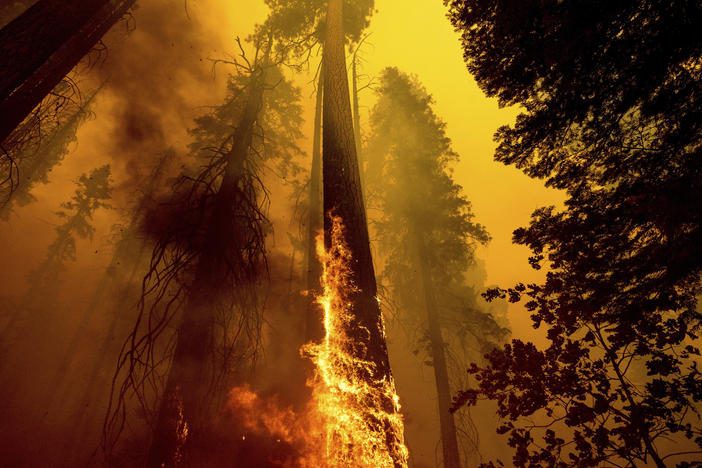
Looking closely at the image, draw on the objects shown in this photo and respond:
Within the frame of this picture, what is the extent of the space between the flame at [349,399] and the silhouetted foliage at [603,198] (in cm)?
162

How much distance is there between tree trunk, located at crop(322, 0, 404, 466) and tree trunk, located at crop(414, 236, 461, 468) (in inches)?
235

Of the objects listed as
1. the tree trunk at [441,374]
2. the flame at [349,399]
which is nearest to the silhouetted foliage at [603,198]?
the flame at [349,399]

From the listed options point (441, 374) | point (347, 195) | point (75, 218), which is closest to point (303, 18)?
point (347, 195)

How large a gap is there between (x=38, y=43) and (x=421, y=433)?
110 feet

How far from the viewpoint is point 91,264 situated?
28.5 m

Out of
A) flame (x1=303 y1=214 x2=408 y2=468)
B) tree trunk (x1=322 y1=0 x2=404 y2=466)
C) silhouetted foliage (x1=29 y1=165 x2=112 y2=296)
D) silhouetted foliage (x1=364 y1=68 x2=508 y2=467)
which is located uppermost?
silhouetted foliage (x1=29 y1=165 x2=112 y2=296)

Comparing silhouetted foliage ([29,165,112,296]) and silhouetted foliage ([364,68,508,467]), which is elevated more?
silhouetted foliage ([29,165,112,296])

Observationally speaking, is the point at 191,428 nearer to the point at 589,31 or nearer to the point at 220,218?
the point at 220,218

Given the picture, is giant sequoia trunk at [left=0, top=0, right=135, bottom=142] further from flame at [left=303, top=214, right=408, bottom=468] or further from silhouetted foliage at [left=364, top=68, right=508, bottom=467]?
silhouetted foliage at [left=364, top=68, right=508, bottom=467]

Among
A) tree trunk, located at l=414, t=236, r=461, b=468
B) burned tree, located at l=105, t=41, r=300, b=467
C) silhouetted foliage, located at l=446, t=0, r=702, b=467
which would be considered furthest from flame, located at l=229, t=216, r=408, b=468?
tree trunk, located at l=414, t=236, r=461, b=468

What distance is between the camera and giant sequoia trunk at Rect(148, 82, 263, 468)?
3799 millimetres

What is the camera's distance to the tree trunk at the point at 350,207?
3.05 metres

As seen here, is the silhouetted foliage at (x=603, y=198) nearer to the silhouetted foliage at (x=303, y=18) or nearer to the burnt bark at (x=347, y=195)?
the burnt bark at (x=347, y=195)

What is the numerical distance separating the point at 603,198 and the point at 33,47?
23.1ft
